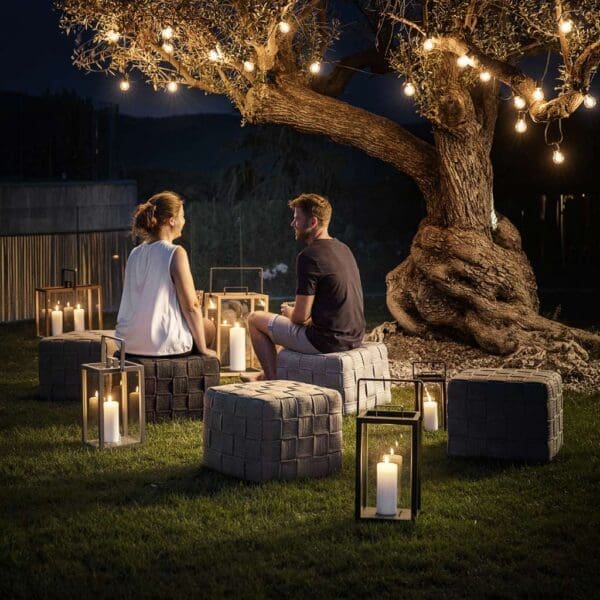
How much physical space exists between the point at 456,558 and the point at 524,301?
583 centimetres

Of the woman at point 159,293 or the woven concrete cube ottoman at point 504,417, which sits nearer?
the woven concrete cube ottoman at point 504,417

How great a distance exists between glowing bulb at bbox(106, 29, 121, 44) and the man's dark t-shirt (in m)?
3.61

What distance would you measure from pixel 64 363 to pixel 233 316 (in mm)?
1460

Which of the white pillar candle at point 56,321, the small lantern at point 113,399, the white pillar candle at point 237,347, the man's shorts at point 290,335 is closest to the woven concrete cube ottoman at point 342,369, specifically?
the man's shorts at point 290,335

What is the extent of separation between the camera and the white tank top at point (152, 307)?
757 cm

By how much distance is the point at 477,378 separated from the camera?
673cm

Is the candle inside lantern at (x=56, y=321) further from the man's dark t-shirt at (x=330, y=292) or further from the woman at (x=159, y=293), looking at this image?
the man's dark t-shirt at (x=330, y=292)

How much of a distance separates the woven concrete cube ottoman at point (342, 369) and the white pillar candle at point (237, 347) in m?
0.59

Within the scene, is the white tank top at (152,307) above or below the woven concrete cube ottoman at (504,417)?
above

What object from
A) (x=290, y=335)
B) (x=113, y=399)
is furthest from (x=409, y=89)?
(x=113, y=399)

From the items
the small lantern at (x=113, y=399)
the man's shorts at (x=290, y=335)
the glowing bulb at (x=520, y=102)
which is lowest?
the small lantern at (x=113, y=399)

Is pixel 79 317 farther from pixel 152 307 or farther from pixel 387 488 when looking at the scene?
pixel 387 488

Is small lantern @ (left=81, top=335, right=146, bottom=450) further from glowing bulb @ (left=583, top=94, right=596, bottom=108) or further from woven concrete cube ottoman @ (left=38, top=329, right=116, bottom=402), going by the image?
glowing bulb @ (left=583, top=94, right=596, bottom=108)

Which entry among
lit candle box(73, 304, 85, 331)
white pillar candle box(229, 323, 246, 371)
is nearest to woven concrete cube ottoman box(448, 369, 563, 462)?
white pillar candle box(229, 323, 246, 371)
